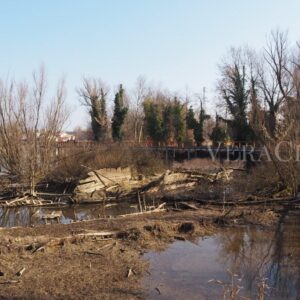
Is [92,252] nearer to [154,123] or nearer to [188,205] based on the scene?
[188,205]

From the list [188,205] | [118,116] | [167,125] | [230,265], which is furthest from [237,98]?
[230,265]

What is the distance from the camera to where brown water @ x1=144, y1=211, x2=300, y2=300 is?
8281mm

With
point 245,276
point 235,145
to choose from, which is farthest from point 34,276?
point 235,145

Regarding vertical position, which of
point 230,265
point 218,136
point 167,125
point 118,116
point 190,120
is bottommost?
point 230,265

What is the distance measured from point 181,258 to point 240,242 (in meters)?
2.21

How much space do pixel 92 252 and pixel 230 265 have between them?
310 cm

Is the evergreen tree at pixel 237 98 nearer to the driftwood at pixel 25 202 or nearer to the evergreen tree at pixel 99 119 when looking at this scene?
the evergreen tree at pixel 99 119

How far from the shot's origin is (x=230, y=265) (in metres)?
10.1

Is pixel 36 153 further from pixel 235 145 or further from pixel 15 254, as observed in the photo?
pixel 235 145

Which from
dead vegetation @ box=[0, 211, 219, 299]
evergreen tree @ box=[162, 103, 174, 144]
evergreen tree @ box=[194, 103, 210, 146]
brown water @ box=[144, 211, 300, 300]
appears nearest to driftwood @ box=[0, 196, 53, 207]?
dead vegetation @ box=[0, 211, 219, 299]

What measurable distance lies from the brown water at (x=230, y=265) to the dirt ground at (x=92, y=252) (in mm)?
441

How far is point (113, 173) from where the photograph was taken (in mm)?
23531

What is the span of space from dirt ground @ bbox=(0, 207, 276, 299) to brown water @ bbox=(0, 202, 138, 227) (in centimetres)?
240

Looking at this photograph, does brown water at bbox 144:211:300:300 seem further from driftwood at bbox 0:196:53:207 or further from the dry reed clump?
the dry reed clump
